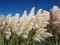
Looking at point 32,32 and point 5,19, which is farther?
point 5,19

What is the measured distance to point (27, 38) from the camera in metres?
1.09

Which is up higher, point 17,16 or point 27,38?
point 17,16

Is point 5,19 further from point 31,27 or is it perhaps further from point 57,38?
point 57,38

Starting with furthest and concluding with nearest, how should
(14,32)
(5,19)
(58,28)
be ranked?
(5,19)
(14,32)
(58,28)

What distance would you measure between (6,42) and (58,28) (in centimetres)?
34

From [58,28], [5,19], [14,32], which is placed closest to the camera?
[58,28]

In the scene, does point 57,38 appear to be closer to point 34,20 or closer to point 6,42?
point 34,20

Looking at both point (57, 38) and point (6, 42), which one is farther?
point (6, 42)

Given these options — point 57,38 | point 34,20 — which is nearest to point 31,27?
point 34,20

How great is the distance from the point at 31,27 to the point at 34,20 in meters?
0.04

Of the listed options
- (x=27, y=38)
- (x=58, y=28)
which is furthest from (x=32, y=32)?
(x=58, y=28)

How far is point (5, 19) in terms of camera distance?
48.8 inches

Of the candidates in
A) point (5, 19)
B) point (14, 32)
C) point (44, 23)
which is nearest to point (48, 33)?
point (44, 23)

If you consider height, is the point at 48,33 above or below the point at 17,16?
below
